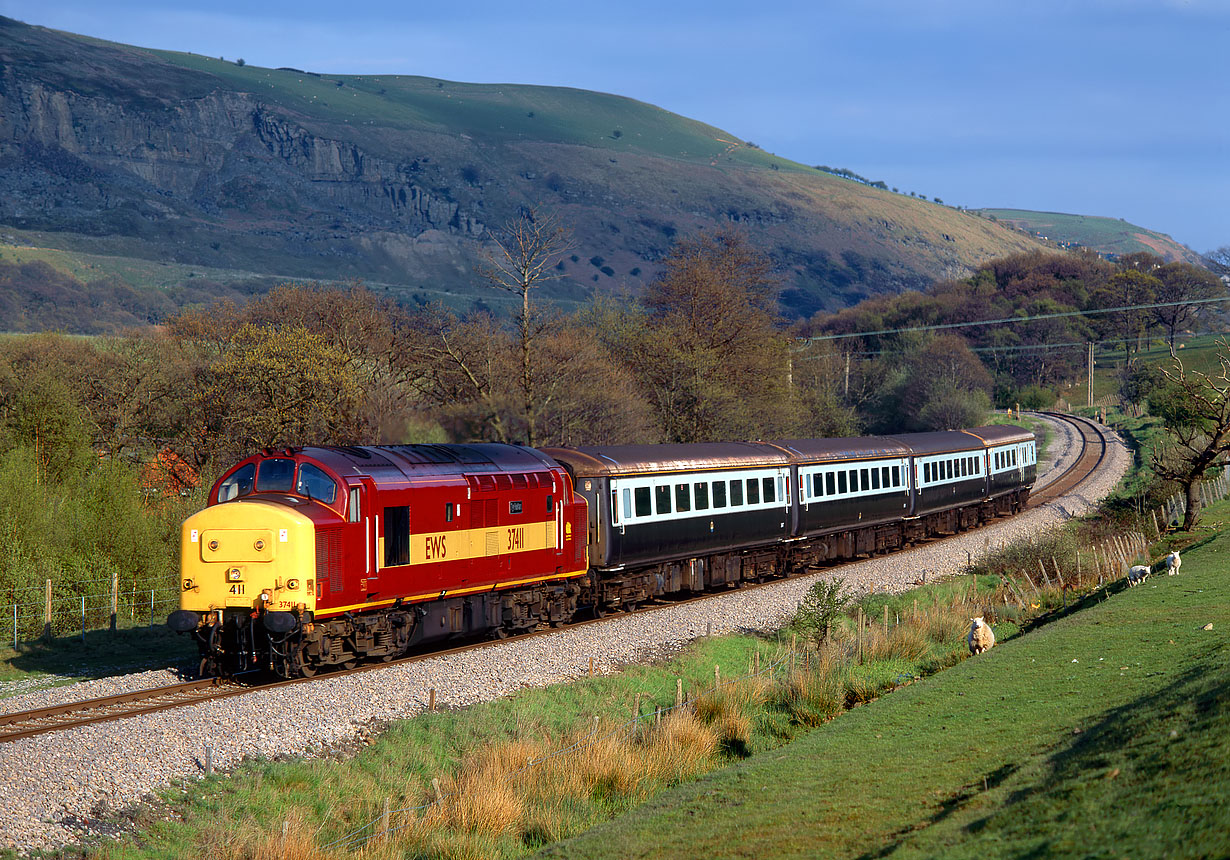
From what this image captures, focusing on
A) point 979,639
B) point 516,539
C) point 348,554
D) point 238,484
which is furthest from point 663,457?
point 238,484

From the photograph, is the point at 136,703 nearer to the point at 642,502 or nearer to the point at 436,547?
the point at 436,547

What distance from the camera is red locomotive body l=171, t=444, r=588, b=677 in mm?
18484

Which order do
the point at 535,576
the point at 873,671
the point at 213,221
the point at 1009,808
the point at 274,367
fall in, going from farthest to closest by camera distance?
the point at 213,221 < the point at 274,367 < the point at 535,576 < the point at 873,671 < the point at 1009,808

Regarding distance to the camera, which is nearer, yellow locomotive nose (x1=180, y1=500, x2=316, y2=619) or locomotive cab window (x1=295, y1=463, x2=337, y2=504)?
yellow locomotive nose (x1=180, y1=500, x2=316, y2=619)

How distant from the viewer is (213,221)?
7682 inches

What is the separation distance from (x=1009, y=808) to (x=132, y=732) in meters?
11.5

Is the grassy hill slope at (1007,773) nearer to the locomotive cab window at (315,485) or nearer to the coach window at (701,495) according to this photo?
the locomotive cab window at (315,485)

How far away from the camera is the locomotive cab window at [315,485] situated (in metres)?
19.3

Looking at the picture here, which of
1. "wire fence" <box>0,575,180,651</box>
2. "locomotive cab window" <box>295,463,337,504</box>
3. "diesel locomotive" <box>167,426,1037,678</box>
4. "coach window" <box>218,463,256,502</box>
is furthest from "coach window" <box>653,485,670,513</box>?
"wire fence" <box>0,575,180,651</box>

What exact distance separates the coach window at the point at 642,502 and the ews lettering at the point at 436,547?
6.85m

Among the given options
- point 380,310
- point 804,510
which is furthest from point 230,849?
point 380,310

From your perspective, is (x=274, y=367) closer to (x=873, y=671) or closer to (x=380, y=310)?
(x=380, y=310)

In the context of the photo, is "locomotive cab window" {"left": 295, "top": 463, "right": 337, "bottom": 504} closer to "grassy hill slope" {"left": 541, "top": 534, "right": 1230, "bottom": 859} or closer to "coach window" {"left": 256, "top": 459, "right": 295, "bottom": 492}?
"coach window" {"left": 256, "top": 459, "right": 295, "bottom": 492}

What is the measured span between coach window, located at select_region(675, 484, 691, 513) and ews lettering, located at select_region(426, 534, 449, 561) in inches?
338
